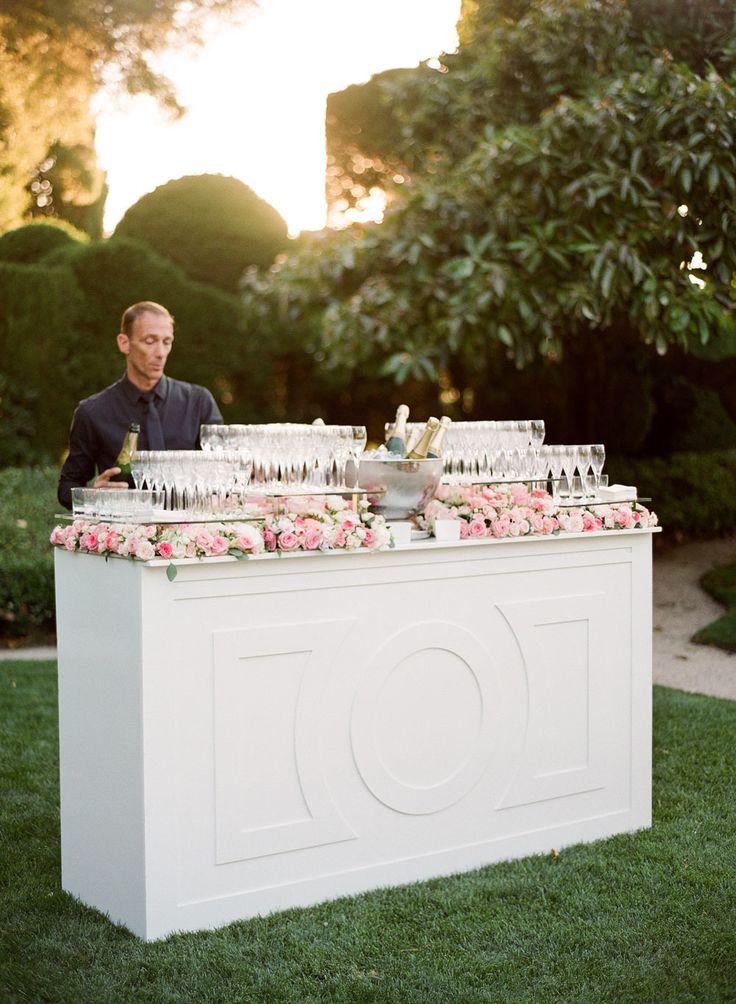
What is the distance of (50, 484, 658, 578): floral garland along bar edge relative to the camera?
10.5 ft

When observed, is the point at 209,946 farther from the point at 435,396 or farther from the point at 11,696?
the point at 435,396

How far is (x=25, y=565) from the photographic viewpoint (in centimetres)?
805

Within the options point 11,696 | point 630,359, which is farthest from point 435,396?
point 11,696

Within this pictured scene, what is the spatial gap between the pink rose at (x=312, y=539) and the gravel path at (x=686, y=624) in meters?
3.93

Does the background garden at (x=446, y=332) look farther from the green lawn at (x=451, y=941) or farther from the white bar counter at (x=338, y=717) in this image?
the white bar counter at (x=338, y=717)

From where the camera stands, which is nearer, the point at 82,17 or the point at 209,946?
the point at 209,946

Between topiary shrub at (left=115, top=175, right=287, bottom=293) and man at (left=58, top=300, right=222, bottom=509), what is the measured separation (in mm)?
6910

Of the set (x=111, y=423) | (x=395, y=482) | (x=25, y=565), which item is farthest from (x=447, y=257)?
(x=395, y=482)

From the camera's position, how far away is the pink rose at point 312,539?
3406 mm

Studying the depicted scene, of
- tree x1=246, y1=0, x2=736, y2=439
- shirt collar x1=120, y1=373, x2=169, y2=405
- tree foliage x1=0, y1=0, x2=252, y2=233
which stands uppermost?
tree foliage x1=0, y1=0, x2=252, y2=233

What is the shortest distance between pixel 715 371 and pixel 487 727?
895cm

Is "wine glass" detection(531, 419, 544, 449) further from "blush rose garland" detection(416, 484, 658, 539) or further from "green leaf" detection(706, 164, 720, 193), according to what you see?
"green leaf" detection(706, 164, 720, 193)

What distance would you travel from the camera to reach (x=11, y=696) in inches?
253

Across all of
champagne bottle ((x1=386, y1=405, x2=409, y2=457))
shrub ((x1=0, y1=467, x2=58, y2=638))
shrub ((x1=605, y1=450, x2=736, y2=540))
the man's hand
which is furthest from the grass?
the man's hand
